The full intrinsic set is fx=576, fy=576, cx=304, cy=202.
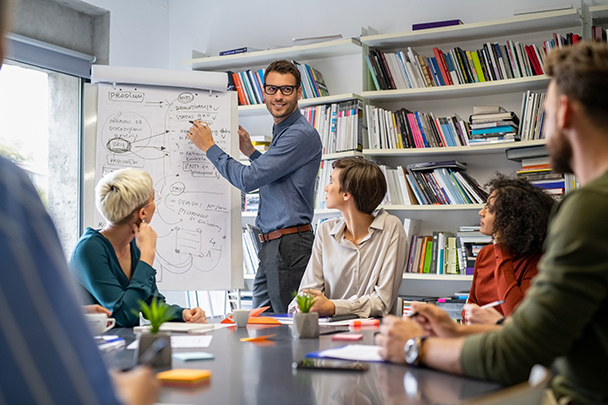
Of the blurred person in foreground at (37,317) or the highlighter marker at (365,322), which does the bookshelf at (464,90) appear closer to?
the highlighter marker at (365,322)

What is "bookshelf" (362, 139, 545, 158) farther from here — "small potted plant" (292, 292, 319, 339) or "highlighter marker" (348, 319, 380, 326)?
"small potted plant" (292, 292, 319, 339)

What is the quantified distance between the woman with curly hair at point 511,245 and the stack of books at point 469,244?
1101mm

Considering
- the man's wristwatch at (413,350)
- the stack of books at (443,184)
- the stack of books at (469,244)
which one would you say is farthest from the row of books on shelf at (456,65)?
the man's wristwatch at (413,350)

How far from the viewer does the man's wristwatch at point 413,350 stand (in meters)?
1.14

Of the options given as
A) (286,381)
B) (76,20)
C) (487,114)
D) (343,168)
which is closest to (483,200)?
(487,114)

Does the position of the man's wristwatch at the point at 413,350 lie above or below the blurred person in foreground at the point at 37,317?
below

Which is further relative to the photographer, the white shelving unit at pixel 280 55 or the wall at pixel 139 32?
the wall at pixel 139 32

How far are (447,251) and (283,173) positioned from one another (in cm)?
127

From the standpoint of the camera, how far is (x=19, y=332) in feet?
1.69

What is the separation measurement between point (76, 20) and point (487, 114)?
109 inches

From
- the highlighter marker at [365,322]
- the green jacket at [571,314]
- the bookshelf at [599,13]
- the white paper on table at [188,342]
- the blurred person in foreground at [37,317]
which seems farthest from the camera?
the bookshelf at [599,13]

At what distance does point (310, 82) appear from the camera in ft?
12.8

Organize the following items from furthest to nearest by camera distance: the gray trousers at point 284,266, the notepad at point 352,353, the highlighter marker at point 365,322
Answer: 1. the gray trousers at point 284,266
2. the highlighter marker at point 365,322
3. the notepad at point 352,353

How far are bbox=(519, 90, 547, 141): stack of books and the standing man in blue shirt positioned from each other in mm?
1291
